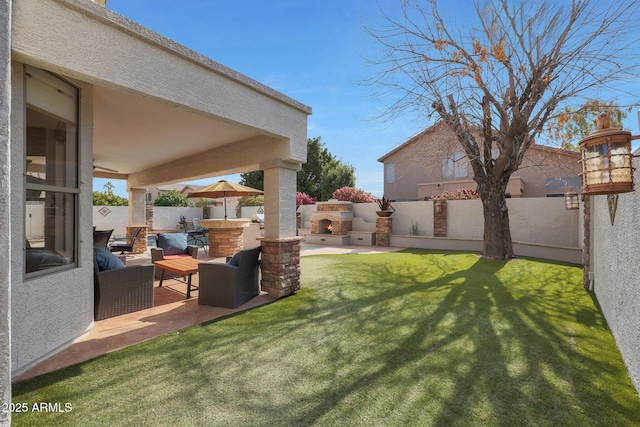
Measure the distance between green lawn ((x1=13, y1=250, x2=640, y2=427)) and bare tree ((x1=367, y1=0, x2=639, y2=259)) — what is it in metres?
5.01

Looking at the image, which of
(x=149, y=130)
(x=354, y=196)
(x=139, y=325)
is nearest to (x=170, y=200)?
(x=354, y=196)

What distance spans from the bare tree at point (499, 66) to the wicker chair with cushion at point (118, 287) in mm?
7956

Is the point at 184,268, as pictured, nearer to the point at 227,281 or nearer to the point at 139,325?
the point at 227,281

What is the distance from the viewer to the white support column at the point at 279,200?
603 centimetres

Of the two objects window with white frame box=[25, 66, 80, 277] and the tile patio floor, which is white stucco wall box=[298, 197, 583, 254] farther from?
window with white frame box=[25, 66, 80, 277]

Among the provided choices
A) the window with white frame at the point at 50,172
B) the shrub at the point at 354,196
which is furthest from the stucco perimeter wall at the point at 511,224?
the window with white frame at the point at 50,172

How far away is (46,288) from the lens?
343cm

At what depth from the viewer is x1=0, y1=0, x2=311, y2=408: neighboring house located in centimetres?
289

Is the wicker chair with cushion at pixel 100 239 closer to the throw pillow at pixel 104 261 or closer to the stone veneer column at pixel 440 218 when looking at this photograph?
the throw pillow at pixel 104 261

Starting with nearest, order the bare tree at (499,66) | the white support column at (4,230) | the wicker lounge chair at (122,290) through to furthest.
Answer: the white support column at (4,230)
the wicker lounge chair at (122,290)
the bare tree at (499,66)

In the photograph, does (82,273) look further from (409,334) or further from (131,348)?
(409,334)

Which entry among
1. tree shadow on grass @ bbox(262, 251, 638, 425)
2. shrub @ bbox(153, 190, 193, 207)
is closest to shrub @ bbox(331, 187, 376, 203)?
tree shadow on grass @ bbox(262, 251, 638, 425)

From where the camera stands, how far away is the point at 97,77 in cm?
339

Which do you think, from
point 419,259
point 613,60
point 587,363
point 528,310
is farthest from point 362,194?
point 587,363
